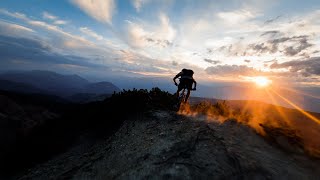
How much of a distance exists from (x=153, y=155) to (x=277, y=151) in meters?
3.74

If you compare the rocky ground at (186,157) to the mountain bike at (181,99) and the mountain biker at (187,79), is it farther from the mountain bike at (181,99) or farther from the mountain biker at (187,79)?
the mountain biker at (187,79)

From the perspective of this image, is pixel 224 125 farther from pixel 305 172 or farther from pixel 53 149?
pixel 53 149

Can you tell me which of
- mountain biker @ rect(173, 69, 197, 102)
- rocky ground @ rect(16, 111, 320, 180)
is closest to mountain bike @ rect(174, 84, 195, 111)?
mountain biker @ rect(173, 69, 197, 102)

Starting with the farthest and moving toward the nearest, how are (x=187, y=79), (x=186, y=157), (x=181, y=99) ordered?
(x=181, y=99), (x=187, y=79), (x=186, y=157)

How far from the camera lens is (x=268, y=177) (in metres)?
5.63

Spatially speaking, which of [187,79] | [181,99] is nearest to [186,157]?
[181,99]

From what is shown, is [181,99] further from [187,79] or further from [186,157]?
[186,157]

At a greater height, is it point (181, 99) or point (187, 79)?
point (187, 79)

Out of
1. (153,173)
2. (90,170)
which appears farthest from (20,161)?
(153,173)

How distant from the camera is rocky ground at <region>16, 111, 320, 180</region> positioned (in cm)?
586

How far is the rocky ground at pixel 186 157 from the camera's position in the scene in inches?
231

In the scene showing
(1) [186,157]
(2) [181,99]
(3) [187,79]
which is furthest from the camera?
(2) [181,99]

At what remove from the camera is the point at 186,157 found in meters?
6.42

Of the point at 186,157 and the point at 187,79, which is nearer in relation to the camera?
the point at 186,157
